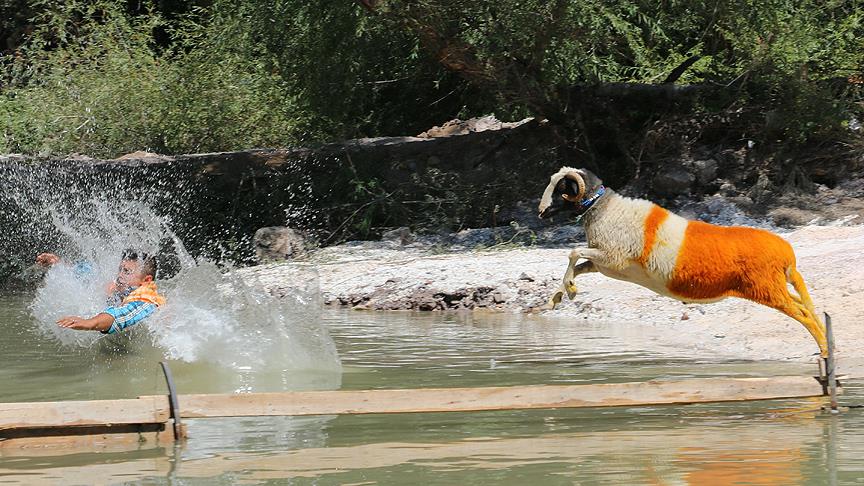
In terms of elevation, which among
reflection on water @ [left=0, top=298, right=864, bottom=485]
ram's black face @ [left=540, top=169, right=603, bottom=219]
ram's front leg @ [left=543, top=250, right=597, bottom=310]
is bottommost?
reflection on water @ [left=0, top=298, right=864, bottom=485]

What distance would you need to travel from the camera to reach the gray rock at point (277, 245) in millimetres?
19203

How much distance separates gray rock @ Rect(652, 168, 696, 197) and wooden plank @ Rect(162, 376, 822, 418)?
11457 millimetres

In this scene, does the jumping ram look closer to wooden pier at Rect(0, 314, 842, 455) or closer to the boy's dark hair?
wooden pier at Rect(0, 314, 842, 455)

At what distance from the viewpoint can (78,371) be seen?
34.8 ft

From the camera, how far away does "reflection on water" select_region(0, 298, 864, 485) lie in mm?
6805

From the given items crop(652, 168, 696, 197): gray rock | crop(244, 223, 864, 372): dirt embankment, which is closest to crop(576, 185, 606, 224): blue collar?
crop(244, 223, 864, 372): dirt embankment

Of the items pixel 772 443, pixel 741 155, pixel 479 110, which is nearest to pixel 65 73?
pixel 479 110

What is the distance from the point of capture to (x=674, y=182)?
19391 millimetres

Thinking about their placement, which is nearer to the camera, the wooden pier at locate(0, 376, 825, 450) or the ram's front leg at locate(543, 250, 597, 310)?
the wooden pier at locate(0, 376, 825, 450)

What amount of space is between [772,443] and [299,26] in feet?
44.9

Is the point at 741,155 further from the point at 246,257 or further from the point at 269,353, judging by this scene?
the point at 269,353

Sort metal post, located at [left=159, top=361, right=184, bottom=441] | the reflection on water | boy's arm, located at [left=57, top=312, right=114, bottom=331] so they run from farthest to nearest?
boy's arm, located at [left=57, top=312, right=114, bottom=331] → metal post, located at [left=159, top=361, right=184, bottom=441] → the reflection on water

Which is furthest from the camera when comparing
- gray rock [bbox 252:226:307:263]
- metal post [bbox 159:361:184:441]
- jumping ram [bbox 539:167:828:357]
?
gray rock [bbox 252:226:307:263]

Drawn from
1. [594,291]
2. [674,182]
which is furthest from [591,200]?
[674,182]
